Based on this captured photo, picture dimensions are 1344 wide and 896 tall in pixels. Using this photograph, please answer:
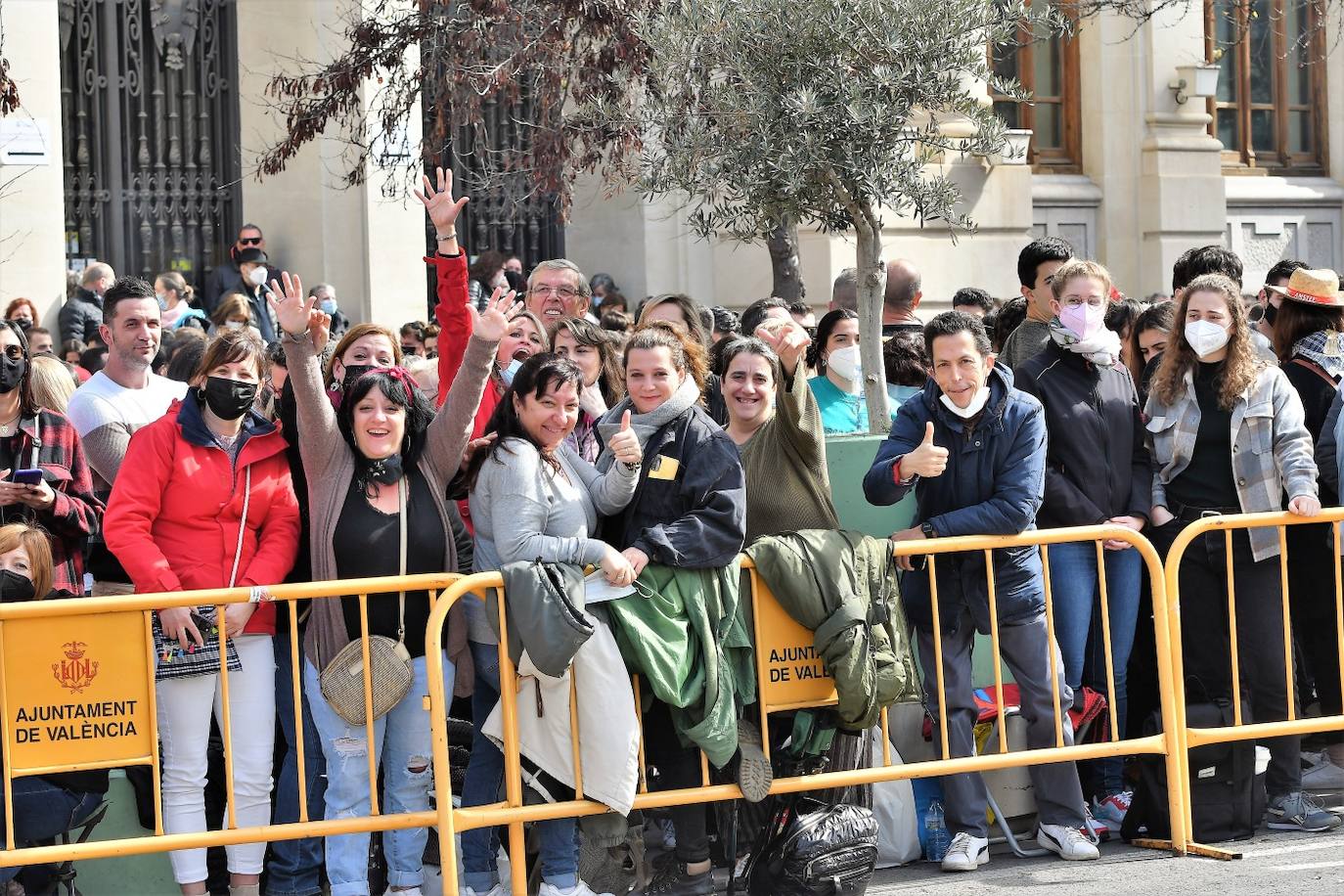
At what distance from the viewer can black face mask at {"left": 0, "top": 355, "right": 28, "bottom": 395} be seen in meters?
6.18

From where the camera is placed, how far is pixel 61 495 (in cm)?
614

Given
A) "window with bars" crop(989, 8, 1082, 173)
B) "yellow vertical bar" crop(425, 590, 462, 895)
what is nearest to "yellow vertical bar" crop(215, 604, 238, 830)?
"yellow vertical bar" crop(425, 590, 462, 895)

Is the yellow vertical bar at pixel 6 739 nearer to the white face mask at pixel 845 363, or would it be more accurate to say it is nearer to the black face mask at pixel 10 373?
the black face mask at pixel 10 373

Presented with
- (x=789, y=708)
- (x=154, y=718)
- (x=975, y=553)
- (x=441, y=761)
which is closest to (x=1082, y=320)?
(x=975, y=553)

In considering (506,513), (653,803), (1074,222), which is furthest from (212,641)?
(1074,222)

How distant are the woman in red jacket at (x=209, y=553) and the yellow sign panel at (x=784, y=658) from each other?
64.3 inches

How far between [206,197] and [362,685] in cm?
1049

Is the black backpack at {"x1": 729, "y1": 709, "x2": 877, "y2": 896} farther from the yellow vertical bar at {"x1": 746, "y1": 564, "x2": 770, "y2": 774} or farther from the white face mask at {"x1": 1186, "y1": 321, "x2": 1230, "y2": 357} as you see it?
the white face mask at {"x1": 1186, "y1": 321, "x2": 1230, "y2": 357}

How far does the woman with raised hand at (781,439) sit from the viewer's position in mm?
6359

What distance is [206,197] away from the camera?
51.0 feet

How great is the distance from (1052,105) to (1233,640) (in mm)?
12633

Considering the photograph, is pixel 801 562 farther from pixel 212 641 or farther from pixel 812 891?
pixel 212 641

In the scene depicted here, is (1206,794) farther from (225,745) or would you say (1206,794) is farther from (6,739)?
(6,739)

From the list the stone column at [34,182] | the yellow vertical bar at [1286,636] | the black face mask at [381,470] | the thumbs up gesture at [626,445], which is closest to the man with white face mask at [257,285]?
the stone column at [34,182]
